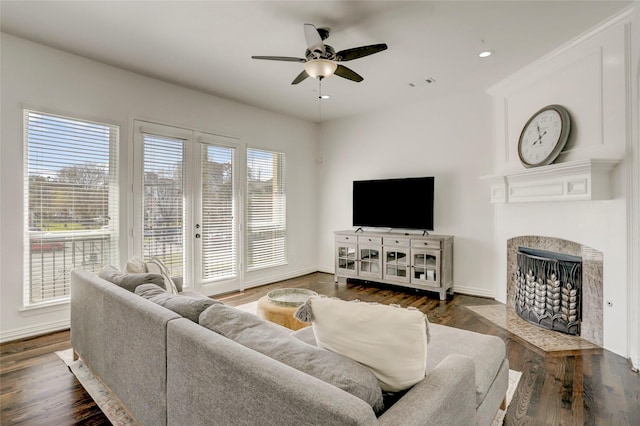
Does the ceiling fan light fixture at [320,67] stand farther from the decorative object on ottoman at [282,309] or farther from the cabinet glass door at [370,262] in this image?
the cabinet glass door at [370,262]

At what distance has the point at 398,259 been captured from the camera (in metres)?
4.92

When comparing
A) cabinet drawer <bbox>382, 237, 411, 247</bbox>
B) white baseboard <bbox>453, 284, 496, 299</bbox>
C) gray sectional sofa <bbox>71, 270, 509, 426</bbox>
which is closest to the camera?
gray sectional sofa <bbox>71, 270, 509, 426</bbox>

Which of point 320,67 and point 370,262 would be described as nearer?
point 320,67

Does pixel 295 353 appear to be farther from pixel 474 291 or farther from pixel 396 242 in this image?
pixel 474 291

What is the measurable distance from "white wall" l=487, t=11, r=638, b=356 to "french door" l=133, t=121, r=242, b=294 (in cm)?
398

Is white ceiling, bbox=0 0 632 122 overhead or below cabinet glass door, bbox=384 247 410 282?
overhead

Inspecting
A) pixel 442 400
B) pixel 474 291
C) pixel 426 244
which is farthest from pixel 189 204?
pixel 474 291

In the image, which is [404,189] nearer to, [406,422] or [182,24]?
[182,24]

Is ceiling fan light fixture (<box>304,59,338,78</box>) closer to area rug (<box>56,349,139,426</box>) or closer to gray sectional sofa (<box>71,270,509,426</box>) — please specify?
gray sectional sofa (<box>71,270,509,426</box>)

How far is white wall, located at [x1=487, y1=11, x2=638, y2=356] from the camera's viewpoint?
2.80m

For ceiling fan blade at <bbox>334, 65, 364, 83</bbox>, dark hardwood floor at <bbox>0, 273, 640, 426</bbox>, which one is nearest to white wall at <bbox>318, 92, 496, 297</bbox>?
dark hardwood floor at <bbox>0, 273, 640, 426</bbox>

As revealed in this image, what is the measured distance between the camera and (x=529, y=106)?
3.81 m

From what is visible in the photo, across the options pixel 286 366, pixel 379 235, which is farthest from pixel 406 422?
pixel 379 235

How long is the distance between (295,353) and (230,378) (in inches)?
9.5
